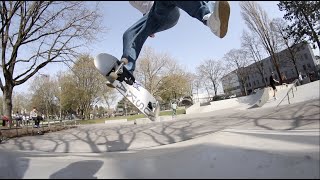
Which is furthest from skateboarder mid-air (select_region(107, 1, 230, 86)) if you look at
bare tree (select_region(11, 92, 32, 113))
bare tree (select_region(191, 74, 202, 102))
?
bare tree (select_region(11, 92, 32, 113))

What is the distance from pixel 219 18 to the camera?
3.35 m

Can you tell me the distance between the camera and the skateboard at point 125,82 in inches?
192

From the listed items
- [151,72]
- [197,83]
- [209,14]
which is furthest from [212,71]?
[209,14]

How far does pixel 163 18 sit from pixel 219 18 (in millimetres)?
953

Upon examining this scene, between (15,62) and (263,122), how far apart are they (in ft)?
42.4

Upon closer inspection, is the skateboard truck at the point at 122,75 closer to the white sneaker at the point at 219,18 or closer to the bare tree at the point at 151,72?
the white sneaker at the point at 219,18

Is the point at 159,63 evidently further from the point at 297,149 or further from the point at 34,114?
the point at 297,149

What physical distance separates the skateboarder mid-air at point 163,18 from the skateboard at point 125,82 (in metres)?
0.22

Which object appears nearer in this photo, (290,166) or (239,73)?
(290,166)

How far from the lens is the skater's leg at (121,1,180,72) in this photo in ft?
12.8

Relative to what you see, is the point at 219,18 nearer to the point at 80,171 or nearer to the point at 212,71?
the point at 80,171

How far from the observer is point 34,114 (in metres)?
18.8

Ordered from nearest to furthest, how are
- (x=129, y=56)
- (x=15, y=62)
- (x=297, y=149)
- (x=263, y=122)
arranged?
(x=297, y=149), (x=129, y=56), (x=263, y=122), (x=15, y=62)

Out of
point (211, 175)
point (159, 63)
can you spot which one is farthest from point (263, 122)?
point (159, 63)
